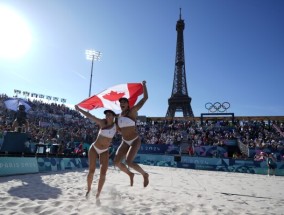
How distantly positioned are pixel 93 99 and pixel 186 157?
54.7 feet

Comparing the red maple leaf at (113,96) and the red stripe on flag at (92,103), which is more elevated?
the red maple leaf at (113,96)

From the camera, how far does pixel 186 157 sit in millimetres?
23094

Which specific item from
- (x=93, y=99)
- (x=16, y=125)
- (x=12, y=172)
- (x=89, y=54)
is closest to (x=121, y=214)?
(x=93, y=99)

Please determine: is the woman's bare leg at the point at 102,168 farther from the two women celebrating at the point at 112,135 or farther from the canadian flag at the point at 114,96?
the canadian flag at the point at 114,96

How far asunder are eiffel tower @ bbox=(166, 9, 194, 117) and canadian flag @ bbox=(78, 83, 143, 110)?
48.6m

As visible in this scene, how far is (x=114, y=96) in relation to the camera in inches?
317

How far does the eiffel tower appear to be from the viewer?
189 ft

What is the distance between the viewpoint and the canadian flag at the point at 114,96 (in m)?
7.90

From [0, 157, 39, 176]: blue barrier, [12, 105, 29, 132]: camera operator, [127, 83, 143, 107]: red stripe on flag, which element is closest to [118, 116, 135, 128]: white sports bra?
[127, 83, 143, 107]: red stripe on flag

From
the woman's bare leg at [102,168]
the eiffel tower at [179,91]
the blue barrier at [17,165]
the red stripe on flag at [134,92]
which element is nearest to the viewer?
the woman's bare leg at [102,168]

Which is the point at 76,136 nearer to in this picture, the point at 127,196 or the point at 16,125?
the point at 16,125

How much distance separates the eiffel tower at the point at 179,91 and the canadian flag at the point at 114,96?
48629 millimetres

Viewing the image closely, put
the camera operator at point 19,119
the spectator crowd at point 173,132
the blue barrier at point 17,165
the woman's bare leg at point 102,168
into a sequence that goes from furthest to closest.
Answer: the spectator crowd at point 173,132 → the camera operator at point 19,119 → the blue barrier at point 17,165 → the woman's bare leg at point 102,168

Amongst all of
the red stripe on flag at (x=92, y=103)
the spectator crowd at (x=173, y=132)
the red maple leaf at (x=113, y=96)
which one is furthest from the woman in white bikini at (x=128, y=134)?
the spectator crowd at (x=173, y=132)
